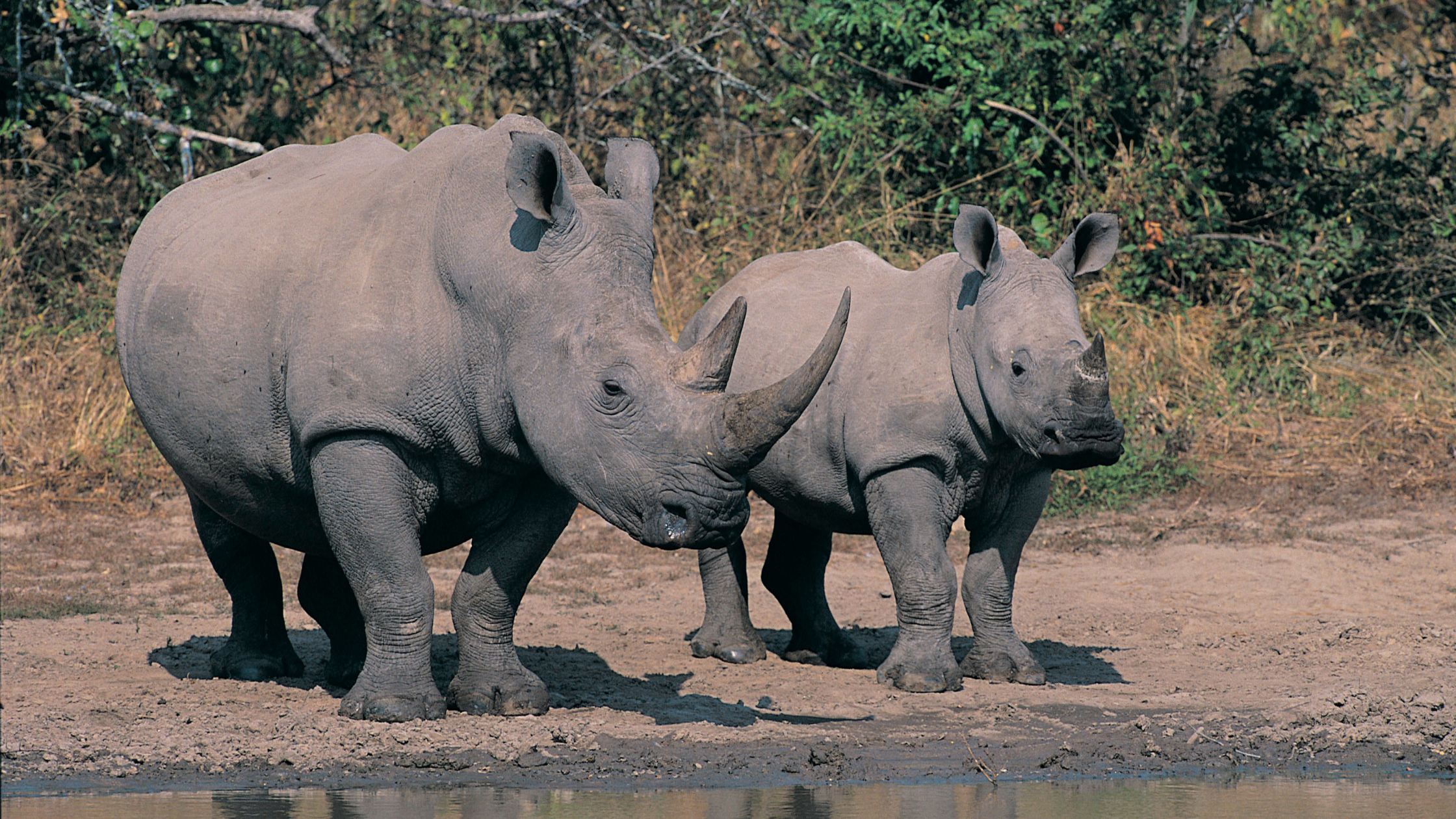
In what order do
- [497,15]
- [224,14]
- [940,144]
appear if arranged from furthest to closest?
[940,144] < [497,15] < [224,14]

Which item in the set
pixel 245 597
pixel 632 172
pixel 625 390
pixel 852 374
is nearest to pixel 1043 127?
pixel 852 374

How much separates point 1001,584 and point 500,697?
2065 millimetres

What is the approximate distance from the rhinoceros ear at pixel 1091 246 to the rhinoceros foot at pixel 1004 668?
4.86 feet

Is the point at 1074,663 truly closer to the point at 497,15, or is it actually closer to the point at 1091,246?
the point at 1091,246

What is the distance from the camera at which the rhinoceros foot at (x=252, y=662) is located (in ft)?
21.5

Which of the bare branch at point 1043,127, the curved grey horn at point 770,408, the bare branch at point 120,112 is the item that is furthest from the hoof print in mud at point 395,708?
the bare branch at point 1043,127

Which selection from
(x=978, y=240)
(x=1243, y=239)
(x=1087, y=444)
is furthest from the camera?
(x=1243, y=239)

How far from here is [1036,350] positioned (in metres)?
6.42

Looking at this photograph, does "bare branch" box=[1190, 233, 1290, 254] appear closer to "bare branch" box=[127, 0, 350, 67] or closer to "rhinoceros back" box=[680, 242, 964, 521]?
"rhinoceros back" box=[680, 242, 964, 521]

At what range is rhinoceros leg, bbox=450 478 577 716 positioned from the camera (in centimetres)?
590

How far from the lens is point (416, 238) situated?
5.62 metres

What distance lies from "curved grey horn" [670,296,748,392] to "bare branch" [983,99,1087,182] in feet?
22.2

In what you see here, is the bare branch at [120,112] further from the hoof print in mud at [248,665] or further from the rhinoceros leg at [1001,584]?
the rhinoceros leg at [1001,584]

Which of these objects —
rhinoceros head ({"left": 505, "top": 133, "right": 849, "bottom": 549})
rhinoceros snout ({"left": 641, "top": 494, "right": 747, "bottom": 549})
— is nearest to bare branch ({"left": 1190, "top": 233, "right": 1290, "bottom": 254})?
rhinoceros head ({"left": 505, "top": 133, "right": 849, "bottom": 549})
